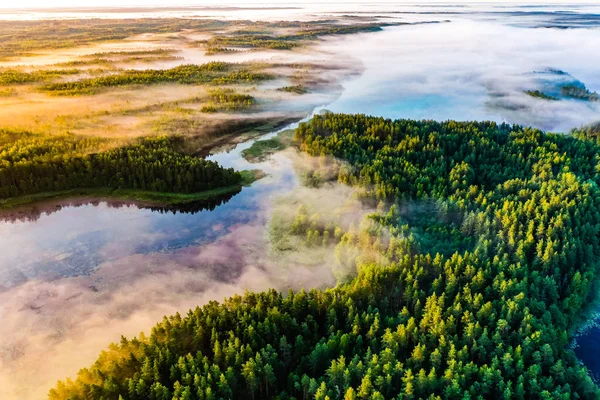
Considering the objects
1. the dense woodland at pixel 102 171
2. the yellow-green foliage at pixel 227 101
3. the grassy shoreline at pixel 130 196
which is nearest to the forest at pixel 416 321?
the grassy shoreline at pixel 130 196

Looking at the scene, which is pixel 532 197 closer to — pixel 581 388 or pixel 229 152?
pixel 581 388

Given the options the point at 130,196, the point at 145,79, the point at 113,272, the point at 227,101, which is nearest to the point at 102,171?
the point at 130,196

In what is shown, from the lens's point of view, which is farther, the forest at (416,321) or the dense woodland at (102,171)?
the dense woodland at (102,171)

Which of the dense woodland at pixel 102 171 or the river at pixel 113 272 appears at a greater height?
the dense woodland at pixel 102 171

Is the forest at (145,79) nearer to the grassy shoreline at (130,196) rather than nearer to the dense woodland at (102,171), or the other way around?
the dense woodland at (102,171)

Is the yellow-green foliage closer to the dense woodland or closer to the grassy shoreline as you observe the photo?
the dense woodland

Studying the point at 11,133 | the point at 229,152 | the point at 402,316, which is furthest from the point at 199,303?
the point at 11,133
